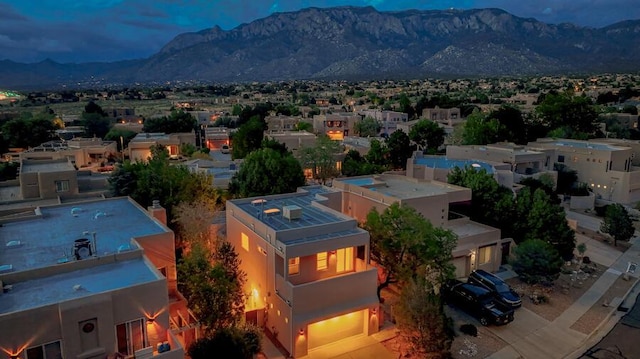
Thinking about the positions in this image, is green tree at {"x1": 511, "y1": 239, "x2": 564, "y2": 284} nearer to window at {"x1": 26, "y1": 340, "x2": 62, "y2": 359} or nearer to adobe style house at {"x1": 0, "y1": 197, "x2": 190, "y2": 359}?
adobe style house at {"x1": 0, "y1": 197, "x2": 190, "y2": 359}

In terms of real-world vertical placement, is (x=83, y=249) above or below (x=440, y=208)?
above

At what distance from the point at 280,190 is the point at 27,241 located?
17801 millimetres

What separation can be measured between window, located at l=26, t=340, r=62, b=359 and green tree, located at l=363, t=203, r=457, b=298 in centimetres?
1380

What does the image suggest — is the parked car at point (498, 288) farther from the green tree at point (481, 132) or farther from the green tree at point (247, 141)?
the green tree at point (247, 141)

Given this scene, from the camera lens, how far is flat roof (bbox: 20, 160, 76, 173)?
3097 cm

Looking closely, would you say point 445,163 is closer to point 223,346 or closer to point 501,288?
point 501,288

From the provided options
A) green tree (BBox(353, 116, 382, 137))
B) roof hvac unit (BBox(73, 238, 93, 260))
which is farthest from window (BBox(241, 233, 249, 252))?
green tree (BBox(353, 116, 382, 137))

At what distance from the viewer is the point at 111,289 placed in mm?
14469

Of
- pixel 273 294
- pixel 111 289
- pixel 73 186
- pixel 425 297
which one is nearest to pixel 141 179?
pixel 73 186

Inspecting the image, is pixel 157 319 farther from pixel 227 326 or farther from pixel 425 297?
pixel 425 297

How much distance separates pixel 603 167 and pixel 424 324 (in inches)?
1492

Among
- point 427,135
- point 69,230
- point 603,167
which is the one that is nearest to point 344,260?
point 69,230

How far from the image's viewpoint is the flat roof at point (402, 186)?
2934cm

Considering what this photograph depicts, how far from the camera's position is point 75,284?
15.1m
